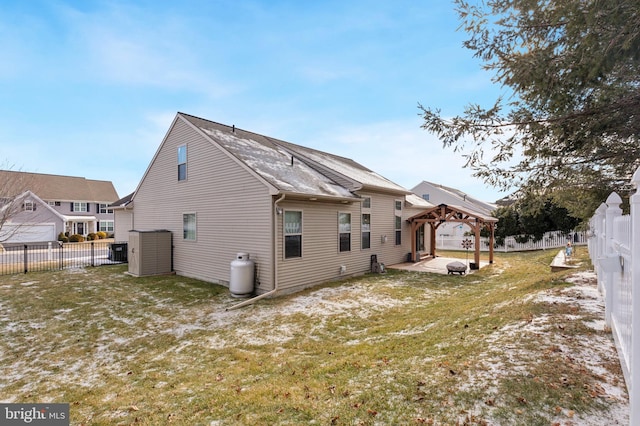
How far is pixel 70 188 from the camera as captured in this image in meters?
34.3

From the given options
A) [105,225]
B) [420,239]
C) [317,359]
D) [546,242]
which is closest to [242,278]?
[317,359]

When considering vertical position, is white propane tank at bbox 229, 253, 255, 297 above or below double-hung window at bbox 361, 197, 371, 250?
below

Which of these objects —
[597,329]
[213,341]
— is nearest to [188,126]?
[213,341]

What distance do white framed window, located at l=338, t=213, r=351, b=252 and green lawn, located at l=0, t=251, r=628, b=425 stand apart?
9.57 feet

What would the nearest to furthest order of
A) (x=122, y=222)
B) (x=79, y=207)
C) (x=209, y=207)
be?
(x=209, y=207), (x=122, y=222), (x=79, y=207)

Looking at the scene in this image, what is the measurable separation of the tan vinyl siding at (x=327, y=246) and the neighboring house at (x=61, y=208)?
23777 mm

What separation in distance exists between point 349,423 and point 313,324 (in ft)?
12.7

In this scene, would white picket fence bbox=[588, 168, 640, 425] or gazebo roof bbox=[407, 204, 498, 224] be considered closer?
white picket fence bbox=[588, 168, 640, 425]

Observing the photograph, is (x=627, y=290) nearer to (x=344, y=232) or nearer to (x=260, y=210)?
(x=260, y=210)

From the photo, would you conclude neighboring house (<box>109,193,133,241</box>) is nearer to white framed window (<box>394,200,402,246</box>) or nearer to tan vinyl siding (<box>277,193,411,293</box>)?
tan vinyl siding (<box>277,193,411,293</box>)

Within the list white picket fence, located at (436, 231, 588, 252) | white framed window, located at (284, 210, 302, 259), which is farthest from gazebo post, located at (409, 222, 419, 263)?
white picket fence, located at (436, 231, 588, 252)

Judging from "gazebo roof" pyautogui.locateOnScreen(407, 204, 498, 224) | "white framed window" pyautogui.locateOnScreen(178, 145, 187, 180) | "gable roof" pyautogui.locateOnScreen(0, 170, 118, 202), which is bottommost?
"gazebo roof" pyautogui.locateOnScreen(407, 204, 498, 224)

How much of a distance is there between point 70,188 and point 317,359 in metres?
41.7

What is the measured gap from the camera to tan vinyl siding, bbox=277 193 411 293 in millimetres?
9289
